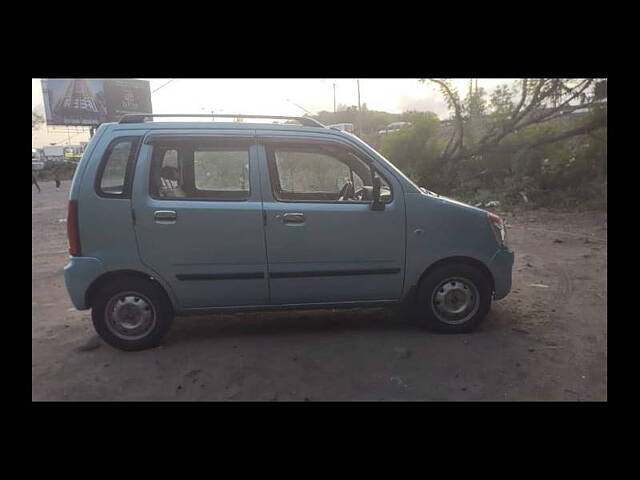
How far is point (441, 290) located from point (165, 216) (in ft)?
8.08

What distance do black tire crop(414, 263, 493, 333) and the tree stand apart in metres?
9.61

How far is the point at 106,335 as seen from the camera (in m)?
3.68

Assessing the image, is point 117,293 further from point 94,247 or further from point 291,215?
point 291,215

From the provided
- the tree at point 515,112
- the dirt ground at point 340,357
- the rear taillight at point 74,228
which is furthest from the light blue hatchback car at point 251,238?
the tree at point 515,112

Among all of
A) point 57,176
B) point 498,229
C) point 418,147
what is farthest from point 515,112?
point 57,176

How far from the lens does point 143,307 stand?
368 cm

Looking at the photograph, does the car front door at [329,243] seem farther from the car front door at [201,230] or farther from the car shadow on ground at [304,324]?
the car shadow on ground at [304,324]

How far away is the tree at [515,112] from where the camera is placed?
11766 mm

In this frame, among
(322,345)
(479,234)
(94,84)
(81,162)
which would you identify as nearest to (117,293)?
(81,162)

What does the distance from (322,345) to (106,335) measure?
1.83m

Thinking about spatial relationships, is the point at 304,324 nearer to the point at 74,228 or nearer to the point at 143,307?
the point at 143,307

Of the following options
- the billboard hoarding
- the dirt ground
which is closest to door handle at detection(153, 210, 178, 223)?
the dirt ground

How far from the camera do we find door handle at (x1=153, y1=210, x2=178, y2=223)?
3.56 meters

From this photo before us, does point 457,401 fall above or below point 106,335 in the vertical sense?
below
